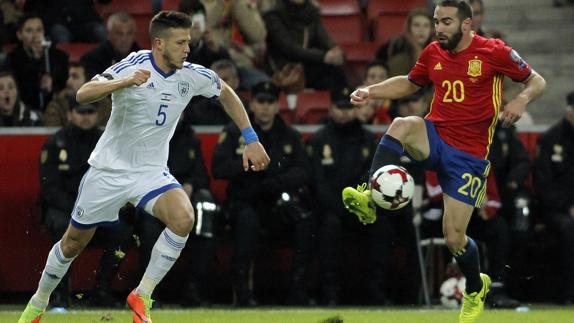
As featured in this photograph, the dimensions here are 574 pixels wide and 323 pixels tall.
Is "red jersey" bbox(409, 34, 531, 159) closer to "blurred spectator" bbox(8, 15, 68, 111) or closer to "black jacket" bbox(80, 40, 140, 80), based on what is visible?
"black jacket" bbox(80, 40, 140, 80)

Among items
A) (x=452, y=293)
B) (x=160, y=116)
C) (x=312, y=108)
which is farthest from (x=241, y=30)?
(x=160, y=116)

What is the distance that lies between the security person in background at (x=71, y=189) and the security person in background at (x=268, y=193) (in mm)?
1078

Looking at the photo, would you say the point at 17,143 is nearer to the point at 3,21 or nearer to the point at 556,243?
the point at 3,21

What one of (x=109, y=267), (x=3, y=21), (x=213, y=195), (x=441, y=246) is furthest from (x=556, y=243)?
(x=3, y=21)

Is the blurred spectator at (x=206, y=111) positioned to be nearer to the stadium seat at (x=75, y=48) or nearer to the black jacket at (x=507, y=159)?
the stadium seat at (x=75, y=48)

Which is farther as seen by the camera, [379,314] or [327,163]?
[327,163]

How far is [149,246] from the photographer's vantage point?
12.4 metres

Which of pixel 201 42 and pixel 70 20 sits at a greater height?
pixel 70 20

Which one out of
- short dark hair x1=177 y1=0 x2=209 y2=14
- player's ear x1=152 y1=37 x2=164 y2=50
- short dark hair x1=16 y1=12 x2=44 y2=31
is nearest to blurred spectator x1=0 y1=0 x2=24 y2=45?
→ short dark hair x1=16 y1=12 x2=44 y2=31

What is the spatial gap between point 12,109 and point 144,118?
4.51 m

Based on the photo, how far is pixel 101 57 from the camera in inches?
555

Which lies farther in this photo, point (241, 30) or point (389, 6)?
point (389, 6)

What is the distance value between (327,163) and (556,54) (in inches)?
179

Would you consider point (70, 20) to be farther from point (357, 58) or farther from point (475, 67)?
point (475, 67)
